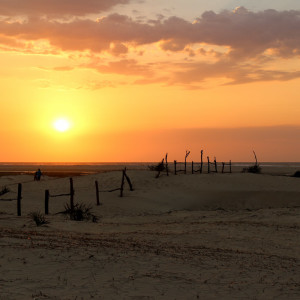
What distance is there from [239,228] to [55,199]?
51.6ft

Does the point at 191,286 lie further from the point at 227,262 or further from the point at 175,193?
the point at 175,193

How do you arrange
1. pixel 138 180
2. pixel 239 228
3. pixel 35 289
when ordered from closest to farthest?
pixel 35 289
pixel 239 228
pixel 138 180

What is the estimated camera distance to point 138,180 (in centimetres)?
3459

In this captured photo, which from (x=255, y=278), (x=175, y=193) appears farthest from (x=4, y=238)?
(x=175, y=193)

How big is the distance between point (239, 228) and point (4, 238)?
8009mm

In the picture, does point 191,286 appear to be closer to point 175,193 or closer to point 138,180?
point 175,193

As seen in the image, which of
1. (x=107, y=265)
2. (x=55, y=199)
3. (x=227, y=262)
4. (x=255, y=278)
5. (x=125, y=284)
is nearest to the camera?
(x=125, y=284)

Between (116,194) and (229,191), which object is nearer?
(116,194)

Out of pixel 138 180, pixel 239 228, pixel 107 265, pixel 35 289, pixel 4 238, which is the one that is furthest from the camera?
pixel 138 180

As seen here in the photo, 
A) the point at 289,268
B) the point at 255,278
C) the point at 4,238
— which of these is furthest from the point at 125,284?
the point at 4,238

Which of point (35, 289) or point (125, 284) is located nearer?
point (35, 289)

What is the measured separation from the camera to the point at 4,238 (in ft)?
38.5

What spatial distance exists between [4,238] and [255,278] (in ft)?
22.1

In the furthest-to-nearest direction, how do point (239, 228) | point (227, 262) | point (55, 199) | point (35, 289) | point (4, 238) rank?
1. point (55, 199)
2. point (239, 228)
3. point (4, 238)
4. point (227, 262)
5. point (35, 289)
